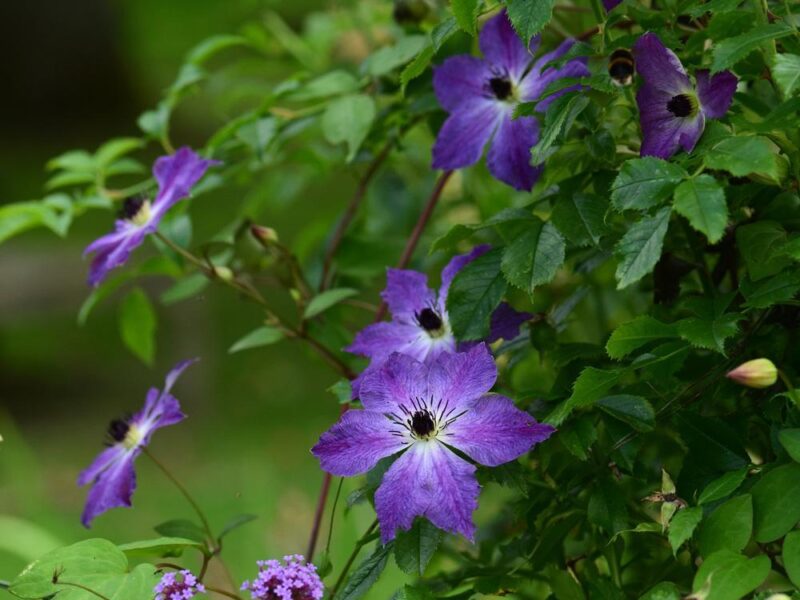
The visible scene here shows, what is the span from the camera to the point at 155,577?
0.50 metres

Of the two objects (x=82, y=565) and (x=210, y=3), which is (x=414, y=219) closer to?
(x=82, y=565)

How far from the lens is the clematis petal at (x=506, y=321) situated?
601 mm

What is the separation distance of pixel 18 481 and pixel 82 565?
4.37 feet

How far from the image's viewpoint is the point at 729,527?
465mm

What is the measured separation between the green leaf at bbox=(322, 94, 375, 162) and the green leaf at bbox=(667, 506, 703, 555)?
0.36m

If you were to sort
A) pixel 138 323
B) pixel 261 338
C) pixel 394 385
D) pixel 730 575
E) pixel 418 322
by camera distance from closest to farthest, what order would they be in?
pixel 730 575 → pixel 394 385 → pixel 418 322 → pixel 261 338 → pixel 138 323

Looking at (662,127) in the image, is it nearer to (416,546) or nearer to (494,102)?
(494,102)

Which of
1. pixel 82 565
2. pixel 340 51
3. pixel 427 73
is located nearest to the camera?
pixel 82 565

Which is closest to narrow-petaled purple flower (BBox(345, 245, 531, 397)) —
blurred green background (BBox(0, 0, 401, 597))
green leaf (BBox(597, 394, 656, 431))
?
green leaf (BBox(597, 394, 656, 431))

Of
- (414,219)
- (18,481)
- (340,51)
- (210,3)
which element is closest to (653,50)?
(414,219)

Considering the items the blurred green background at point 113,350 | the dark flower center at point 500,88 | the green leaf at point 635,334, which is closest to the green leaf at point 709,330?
the green leaf at point 635,334

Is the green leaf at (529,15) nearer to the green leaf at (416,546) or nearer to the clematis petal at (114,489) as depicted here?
the green leaf at (416,546)

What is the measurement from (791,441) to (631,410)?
82mm

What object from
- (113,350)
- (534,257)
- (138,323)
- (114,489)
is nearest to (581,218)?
(534,257)
